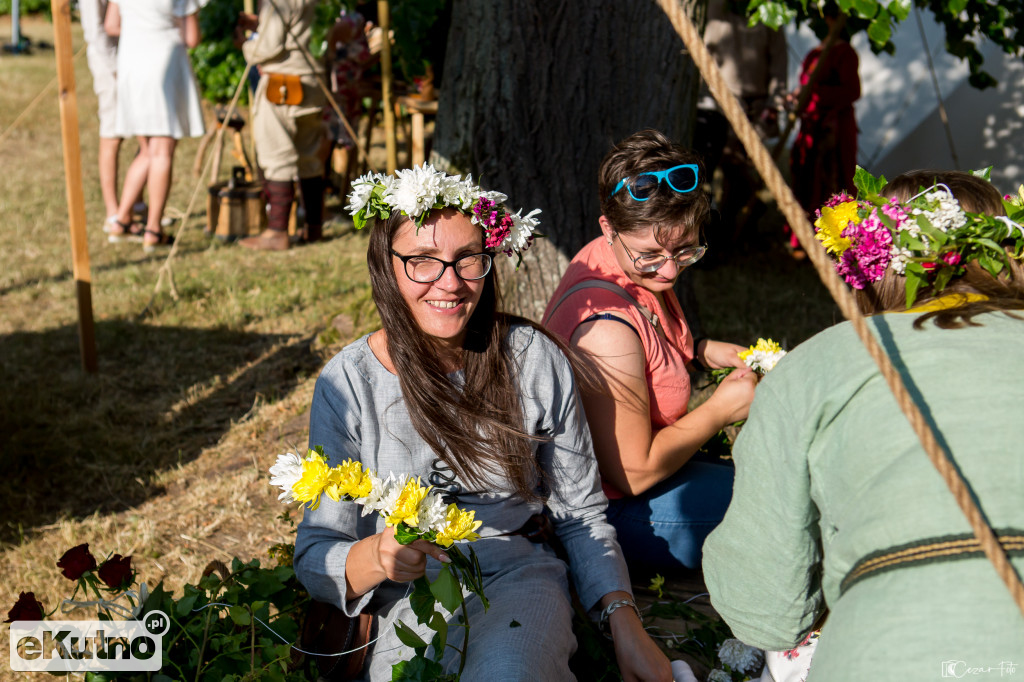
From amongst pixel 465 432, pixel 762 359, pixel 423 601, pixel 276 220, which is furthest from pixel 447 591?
pixel 276 220

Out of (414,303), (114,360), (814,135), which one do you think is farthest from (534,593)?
(814,135)

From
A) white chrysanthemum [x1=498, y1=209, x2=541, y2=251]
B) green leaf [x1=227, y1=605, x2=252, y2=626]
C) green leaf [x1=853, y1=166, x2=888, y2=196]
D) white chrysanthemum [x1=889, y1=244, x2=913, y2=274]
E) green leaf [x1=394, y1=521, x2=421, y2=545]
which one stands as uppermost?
green leaf [x1=853, y1=166, x2=888, y2=196]

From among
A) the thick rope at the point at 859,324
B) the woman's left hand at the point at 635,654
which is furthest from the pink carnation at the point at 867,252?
the woman's left hand at the point at 635,654

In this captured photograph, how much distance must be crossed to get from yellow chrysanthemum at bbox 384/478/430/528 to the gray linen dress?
0.38 metres

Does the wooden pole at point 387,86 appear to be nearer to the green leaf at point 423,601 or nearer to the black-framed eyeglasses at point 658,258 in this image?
the black-framed eyeglasses at point 658,258

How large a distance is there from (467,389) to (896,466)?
1.15 meters

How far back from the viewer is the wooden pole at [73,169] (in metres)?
4.21

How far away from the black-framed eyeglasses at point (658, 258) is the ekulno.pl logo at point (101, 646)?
Answer: 1502mm

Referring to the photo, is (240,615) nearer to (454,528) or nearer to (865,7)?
(454,528)

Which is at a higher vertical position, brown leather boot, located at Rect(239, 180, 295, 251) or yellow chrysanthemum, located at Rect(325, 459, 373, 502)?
yellow chrysanthemum, located at Rect(325, 459, 373, 502)

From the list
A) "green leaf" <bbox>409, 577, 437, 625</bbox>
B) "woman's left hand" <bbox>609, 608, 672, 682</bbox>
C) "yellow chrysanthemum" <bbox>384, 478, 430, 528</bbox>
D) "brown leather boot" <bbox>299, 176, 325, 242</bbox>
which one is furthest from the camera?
"brown leather boot" <bbox>299, 176, 325, 242</bbox>

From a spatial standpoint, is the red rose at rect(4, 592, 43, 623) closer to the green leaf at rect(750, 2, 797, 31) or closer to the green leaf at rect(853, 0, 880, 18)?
the green leaf at rect(750, 2, 797, 31)

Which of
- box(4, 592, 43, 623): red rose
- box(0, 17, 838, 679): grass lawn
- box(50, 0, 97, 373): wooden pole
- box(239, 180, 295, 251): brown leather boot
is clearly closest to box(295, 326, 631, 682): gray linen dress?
box(4, 592, 43, 623): red rose

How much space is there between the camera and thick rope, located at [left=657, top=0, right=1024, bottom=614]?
108 cm
